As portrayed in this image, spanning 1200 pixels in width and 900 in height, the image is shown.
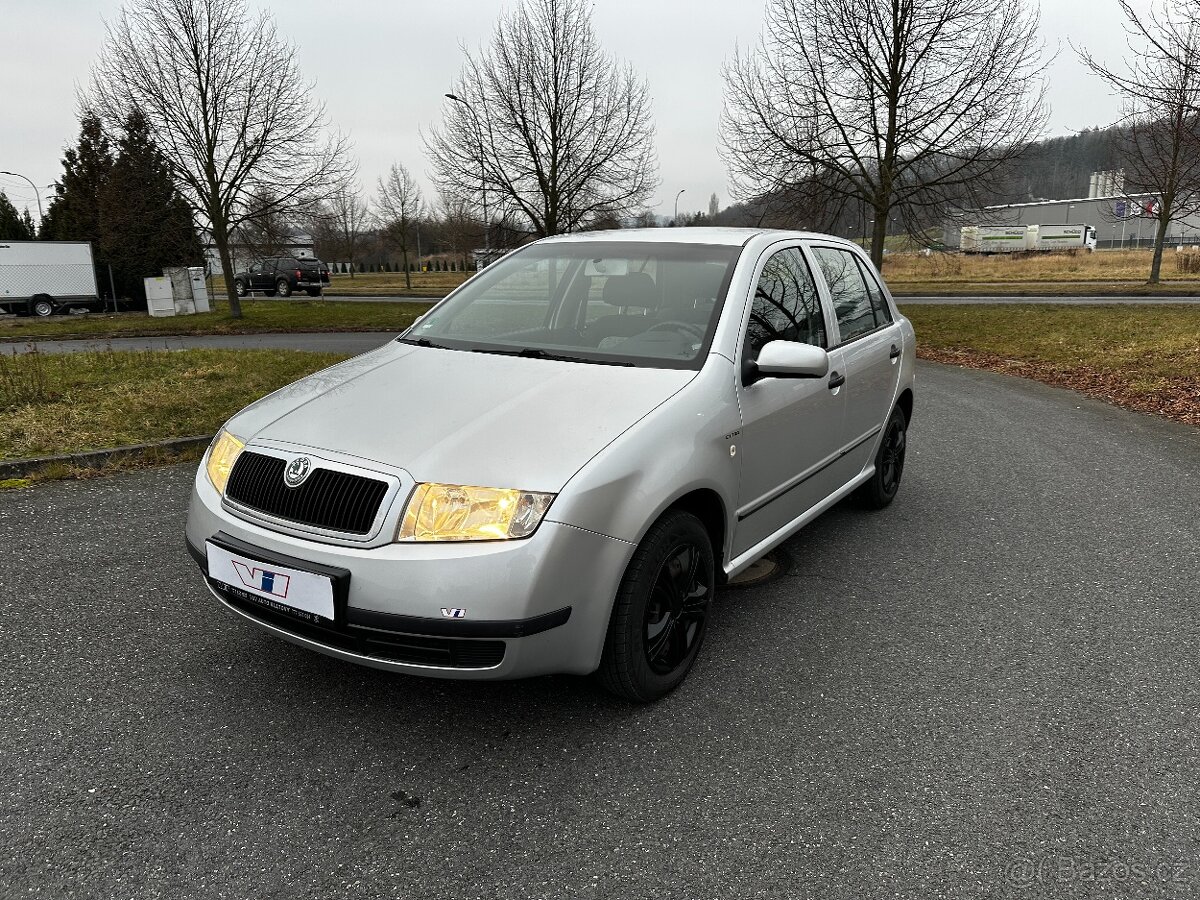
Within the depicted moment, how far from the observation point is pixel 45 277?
2683cm

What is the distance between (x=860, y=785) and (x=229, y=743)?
202 cm

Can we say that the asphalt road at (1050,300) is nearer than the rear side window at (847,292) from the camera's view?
No

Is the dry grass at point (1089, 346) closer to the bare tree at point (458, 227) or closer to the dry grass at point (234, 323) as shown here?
the dry grass at point (234, 323)

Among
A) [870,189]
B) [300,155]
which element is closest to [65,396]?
[300,155]

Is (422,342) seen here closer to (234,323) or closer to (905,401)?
(905,401)

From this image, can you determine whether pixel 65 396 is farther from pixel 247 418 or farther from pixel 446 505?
pixel 446 505

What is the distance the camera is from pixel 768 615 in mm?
3705

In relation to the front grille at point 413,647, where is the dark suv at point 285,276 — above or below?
above

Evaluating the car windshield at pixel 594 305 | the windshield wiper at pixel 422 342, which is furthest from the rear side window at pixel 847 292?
the windshield wiper at pixel 422 342

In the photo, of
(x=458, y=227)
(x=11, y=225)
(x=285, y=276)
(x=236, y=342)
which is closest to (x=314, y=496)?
(x=236, y=342)

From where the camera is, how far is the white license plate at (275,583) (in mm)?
2455

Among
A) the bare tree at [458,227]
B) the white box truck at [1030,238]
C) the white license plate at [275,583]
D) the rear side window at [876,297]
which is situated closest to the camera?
the white license plate at [275,583]

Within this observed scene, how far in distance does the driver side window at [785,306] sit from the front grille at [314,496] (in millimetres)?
1632

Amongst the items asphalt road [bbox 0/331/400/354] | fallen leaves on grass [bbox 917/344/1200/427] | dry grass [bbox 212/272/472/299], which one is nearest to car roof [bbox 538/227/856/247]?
fallen leaves on grass [bbox 917/344/1200/427]
